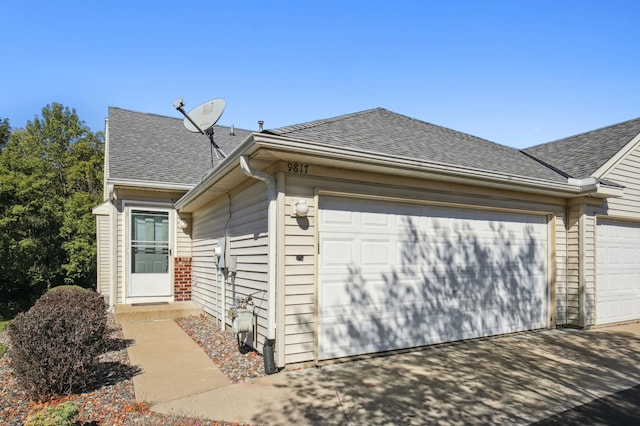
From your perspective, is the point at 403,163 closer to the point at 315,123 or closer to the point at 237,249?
the point at 315,123

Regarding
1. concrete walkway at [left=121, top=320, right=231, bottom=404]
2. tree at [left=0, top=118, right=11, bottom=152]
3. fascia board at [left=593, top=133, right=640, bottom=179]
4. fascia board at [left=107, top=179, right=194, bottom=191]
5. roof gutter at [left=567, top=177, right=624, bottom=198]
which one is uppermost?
tree at [left=0, top=118, right=11, bottom=152]

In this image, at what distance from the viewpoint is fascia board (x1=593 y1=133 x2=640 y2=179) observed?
26.5ft

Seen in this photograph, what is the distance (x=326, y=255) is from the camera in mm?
5418

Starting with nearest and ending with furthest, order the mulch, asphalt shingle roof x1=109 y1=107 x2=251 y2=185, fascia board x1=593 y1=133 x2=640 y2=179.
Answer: the mulch → fascia board x1=593 y1=133 x2=640 y2=179 → asphalt shingle roof x1=109 y1=107 x2=251 y2=185

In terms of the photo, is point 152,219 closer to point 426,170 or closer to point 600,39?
point 426,170

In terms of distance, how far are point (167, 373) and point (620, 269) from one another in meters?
9.01

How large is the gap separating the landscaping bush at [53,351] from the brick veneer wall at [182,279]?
208 inches

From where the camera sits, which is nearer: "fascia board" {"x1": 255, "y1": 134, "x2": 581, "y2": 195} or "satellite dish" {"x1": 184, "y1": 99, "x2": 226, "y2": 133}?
"fascia board" {"x1": 255, "y1": 134, "x2": 581, "y2": 195}

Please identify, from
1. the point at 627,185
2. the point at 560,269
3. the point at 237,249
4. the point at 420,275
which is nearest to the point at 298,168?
the point at 237,249

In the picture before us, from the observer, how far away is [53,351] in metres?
4.21

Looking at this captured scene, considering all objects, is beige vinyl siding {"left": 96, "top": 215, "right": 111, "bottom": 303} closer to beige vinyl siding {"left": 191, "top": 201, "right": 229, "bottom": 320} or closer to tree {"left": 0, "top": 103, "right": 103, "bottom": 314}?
tree {"left": 0, "top": 103, "right": 103, "bottom": 314}

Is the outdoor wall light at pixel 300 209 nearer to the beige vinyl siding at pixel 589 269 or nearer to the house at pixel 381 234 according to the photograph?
the house at pixel 381 234

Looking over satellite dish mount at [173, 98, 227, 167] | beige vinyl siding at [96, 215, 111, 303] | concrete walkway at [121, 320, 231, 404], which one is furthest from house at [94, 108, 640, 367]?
beige vinyl siding at [96, 215, 111, 303]

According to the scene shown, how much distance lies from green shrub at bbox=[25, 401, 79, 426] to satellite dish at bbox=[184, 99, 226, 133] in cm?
618
